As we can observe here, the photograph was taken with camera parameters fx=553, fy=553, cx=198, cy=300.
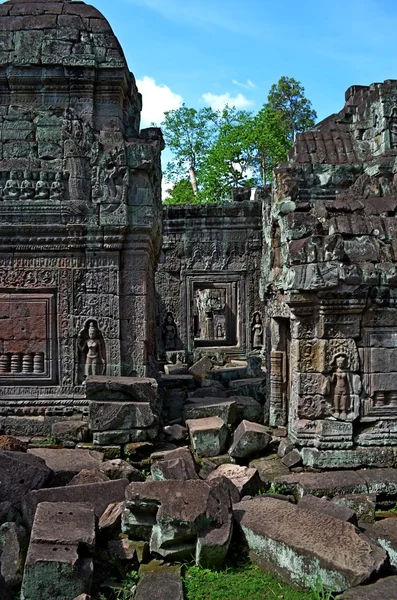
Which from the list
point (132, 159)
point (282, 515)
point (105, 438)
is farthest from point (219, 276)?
point (282, 515)

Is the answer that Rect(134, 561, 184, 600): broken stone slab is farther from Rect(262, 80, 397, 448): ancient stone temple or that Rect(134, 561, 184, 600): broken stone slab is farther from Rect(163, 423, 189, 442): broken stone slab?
Rect(163, 423, 189, 442): broken stone slab

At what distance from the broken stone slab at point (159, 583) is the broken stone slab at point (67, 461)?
149 cm

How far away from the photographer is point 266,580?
384cm

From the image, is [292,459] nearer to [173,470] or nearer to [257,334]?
[173,470]

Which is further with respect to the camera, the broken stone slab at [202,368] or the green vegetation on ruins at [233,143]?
the green vegetation on ruins at [233,143]

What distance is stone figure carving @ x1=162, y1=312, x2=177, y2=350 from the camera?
52.9ft

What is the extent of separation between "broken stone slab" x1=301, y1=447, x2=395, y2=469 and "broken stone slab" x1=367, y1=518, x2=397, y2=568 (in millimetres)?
1072

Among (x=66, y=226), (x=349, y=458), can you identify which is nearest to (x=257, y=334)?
(x=66, y=226)

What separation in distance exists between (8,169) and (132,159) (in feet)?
5.34

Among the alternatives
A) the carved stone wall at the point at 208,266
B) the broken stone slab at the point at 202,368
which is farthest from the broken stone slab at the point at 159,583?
the carved stone wall at the point at 208,266

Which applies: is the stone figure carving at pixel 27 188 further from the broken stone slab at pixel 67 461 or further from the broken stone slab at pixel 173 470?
the broken stone slab at pixel 173 470

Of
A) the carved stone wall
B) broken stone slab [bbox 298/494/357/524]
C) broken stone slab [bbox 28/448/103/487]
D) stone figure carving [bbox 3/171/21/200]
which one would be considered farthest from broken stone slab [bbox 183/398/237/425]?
the carved stone wall

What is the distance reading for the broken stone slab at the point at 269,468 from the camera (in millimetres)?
5715

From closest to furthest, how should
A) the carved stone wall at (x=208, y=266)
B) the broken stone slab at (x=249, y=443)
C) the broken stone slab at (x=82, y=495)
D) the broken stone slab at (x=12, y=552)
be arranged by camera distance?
the broken stone slab at (x=12, y=552), the broken stone slab at (x=82, y=495), the broken stone slab at (x=249, y=443), the carved stone wall at (x=208, y=266)
